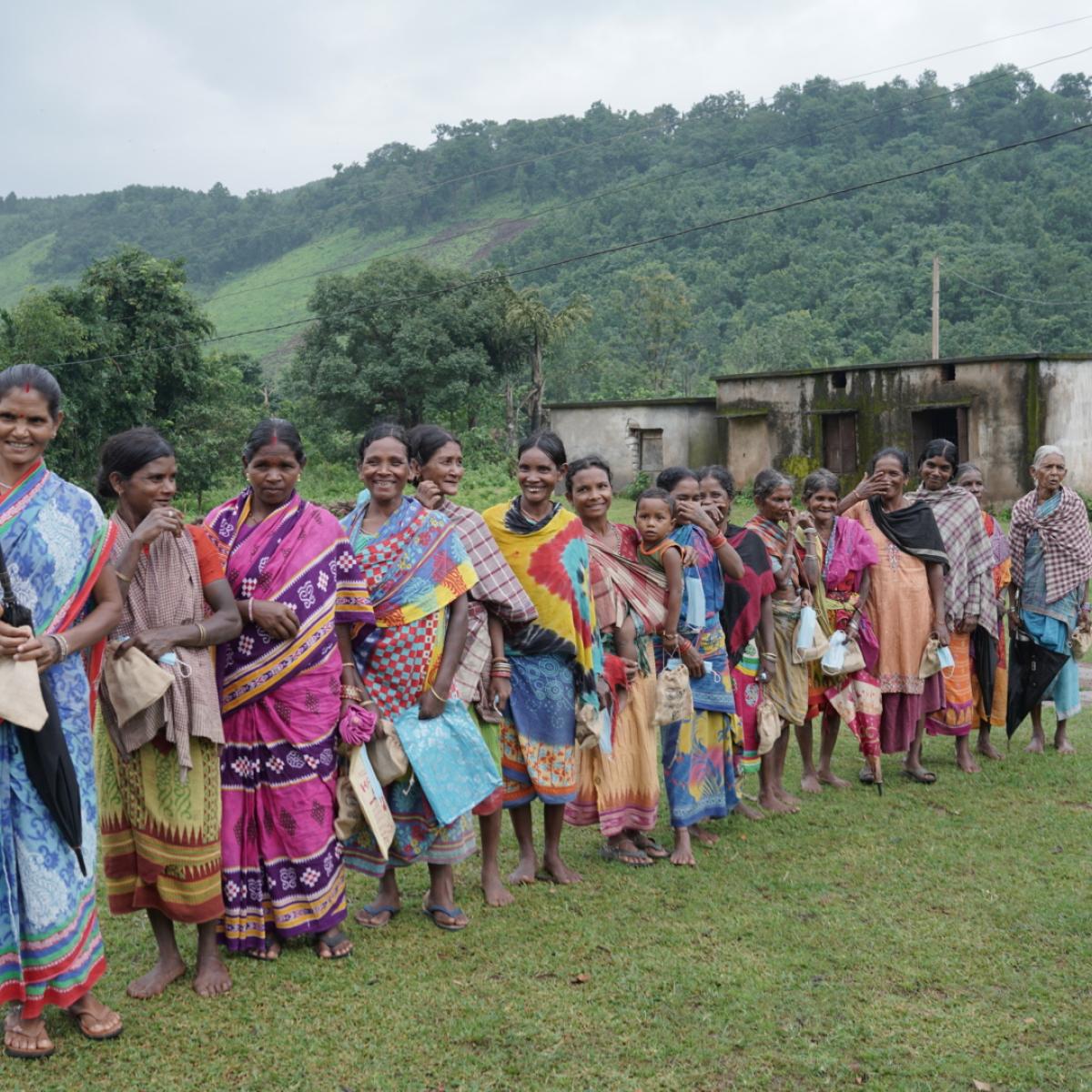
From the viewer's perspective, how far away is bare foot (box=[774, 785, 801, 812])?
21.5ft

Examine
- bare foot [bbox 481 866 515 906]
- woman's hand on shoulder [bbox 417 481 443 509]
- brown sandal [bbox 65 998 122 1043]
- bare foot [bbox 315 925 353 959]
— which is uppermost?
woman's hand on shoulder [bbox 417 481 443 509]

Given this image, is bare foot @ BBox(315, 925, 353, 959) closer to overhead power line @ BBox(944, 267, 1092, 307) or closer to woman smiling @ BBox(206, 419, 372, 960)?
woman smiling @ BBox(206, 419, 372, 960)

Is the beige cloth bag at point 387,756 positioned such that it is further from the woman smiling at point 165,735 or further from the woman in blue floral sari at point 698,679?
the woman in blue floral sari at point 698,679

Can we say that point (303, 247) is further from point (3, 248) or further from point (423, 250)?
point (3, 248)

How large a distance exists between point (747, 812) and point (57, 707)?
13.3 ft

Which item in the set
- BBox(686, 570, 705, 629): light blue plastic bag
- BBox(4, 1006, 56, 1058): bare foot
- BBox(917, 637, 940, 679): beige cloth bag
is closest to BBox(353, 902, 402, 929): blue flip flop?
BBox(4, 1006, 56, 1058): bare foot

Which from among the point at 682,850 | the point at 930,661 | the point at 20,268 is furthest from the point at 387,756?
the point at 20,268

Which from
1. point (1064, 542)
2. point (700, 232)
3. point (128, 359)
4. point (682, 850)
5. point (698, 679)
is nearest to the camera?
point (682, 850)

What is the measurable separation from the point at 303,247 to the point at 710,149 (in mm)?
31300

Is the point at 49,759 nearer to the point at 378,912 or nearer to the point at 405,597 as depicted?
the point at 405,597

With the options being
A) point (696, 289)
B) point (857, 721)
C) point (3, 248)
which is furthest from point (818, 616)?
point (3, 248)

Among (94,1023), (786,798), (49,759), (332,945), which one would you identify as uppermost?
(49,759)

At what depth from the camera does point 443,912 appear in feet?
15.3

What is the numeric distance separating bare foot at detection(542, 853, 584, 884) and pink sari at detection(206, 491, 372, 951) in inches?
51.1
